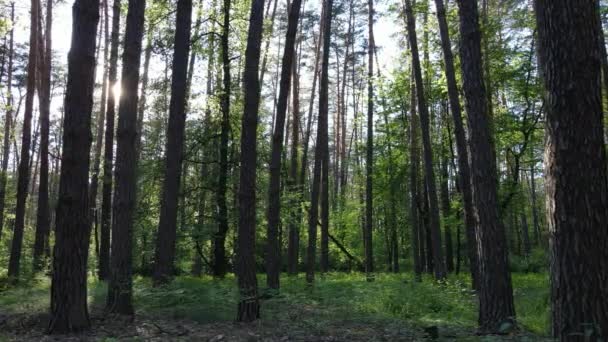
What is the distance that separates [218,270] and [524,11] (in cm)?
1378

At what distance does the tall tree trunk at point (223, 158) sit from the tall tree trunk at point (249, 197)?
289 inches

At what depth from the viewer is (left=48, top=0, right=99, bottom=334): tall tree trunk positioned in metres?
6.32

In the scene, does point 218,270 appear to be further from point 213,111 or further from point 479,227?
point 479,227

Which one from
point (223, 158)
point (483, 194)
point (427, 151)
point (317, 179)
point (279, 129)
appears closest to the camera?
point (483, 194)

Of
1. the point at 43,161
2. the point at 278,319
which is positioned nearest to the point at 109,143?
the point at 43,161

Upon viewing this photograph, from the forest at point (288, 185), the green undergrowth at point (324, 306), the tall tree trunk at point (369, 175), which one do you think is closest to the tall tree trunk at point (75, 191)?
the forest at point (288, 185)

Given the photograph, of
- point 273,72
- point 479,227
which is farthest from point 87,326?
point 273,72

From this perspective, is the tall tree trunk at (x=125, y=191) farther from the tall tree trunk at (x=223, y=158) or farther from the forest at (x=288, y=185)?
the tall tree trunk at (x=223, y=158)

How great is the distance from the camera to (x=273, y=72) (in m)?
34.5

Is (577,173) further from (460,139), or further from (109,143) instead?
(109,143)

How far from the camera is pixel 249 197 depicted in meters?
7.46

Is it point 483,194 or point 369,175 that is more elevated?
point 369,175

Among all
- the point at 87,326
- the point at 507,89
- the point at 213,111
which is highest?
the point at 507,89

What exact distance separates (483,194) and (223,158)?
32.4 feet
